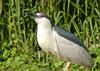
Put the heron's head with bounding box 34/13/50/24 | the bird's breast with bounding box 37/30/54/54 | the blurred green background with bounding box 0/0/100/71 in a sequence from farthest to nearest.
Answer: the blurred green background with bounding box 0/0/100/71 < the heron's head with bounding box 34/13/50/24 < the bird's breast with bounding box 37/30/54/54

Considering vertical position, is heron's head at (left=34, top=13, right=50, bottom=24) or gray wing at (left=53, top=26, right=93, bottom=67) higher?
heron's head at (left=34, top=13, right=50, bottom=24)

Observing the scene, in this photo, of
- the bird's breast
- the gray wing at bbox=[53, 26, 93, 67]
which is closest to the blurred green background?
the gray wing at bbox=[53, 26, 93, 67]

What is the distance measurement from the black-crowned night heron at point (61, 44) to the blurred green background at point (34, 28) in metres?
0.69

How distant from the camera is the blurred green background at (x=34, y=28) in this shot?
27.3 feet

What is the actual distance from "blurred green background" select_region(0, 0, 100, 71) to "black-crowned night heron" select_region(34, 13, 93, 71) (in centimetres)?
69

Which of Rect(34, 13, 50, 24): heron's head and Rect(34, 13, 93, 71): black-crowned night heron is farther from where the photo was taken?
Rect(34, 13, 50, 24): heron's head

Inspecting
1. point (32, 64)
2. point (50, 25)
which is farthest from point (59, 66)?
point (50, 25)

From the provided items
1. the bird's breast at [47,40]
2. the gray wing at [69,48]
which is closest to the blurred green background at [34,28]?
the gray wing at [69,48]

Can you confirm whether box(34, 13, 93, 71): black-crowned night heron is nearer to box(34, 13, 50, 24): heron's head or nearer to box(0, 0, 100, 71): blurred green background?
box(34, 13, 50, 24): heron's head

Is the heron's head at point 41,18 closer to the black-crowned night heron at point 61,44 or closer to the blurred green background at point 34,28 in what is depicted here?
the black-crowned night heron at point 61,44

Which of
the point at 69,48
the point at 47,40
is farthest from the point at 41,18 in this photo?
the point at 69,48

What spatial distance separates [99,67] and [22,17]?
1.57 meters

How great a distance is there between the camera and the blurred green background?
833 cm

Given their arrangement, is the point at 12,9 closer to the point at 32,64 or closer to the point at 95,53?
the point at 32,64
